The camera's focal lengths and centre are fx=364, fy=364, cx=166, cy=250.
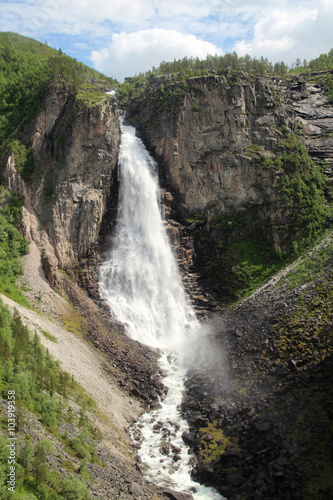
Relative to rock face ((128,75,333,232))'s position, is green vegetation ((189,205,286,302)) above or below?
below

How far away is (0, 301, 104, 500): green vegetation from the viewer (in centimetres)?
1619

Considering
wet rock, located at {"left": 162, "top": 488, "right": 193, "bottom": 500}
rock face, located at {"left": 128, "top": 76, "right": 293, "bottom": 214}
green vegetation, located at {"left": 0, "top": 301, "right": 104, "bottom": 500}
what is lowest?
wet rock, located at {"left": 162, "top": 488, "right": 193, "bottom": 500}

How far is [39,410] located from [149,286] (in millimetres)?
27726

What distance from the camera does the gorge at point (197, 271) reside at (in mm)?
24641

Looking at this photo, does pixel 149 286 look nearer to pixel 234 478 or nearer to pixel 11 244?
pixel 11 244

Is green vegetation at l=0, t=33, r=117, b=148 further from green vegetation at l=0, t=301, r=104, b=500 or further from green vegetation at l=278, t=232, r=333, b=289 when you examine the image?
green vegetation at l=278, t=232, r=333, b=289

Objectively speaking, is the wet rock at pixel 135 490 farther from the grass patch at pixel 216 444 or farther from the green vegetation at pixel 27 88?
the green vegetation at pixel 27 88

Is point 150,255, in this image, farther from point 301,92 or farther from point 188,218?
point 301,92

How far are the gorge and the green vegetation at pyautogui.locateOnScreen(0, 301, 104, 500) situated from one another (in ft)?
1.96

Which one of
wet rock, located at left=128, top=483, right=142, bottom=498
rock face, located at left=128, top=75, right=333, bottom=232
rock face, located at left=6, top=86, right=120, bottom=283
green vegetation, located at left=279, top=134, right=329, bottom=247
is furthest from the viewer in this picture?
rock face, located at left=128, top=75, right=333, bottom=232

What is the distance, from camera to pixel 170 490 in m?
23.1

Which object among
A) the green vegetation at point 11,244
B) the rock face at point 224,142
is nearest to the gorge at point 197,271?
the rock face at point 224,142

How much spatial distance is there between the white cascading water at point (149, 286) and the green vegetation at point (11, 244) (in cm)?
1102

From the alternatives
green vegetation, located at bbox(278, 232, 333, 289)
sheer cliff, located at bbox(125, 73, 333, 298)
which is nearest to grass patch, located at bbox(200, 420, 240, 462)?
green vegetation, located at bbox(278, 232, 333, 289)
